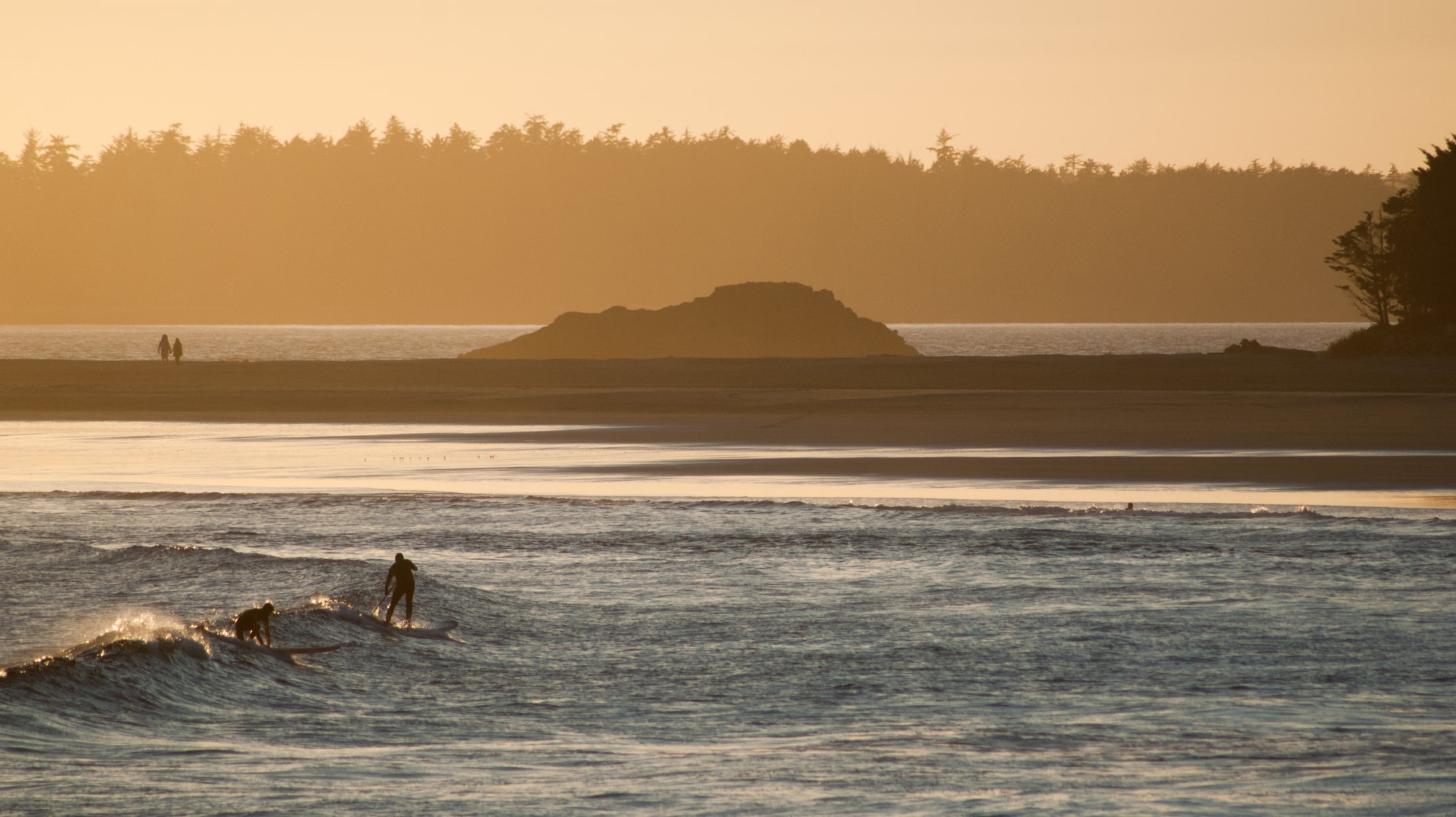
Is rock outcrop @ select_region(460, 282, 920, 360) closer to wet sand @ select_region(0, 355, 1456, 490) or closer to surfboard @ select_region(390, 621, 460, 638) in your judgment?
wet sand @ select_region(0, 355, 1456, 490)

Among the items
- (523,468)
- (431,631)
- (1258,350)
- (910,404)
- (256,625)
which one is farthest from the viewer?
(1258,350)

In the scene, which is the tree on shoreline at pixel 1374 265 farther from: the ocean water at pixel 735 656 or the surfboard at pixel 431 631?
the surfboard at pixel 431 631

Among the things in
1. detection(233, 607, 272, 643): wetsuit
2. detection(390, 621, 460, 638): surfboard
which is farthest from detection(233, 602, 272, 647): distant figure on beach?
detection(390, 621, 460, 638): surfboard

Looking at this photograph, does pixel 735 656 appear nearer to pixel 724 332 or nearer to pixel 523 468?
pixel 523 468

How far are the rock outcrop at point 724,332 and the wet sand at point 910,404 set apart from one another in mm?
18012

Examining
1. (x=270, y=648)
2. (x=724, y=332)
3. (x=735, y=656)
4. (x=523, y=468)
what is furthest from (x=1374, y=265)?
(x=270, y=648)

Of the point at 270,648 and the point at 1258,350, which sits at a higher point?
the point at 1258,350

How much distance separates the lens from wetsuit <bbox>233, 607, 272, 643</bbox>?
50.2ft

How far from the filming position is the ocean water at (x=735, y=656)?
1105 centimetres

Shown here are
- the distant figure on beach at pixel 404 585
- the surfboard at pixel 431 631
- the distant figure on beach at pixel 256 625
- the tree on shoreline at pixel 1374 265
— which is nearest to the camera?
the distant figure on beach at pixel 256 625

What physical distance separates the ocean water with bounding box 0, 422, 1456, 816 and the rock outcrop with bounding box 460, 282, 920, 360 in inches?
2480

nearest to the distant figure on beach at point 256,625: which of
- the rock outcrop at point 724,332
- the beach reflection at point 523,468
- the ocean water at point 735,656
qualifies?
the ocean water at point 735,656

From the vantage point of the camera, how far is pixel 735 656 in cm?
1519

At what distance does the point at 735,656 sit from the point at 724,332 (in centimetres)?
7580
